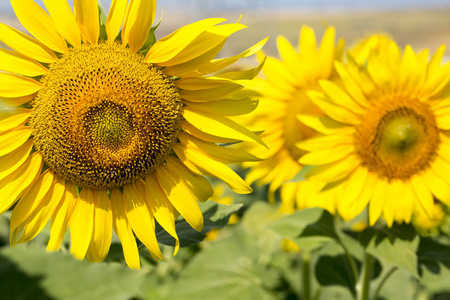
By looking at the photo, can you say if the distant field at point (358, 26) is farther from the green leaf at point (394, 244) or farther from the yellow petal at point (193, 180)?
the yellow petal at point (193, 180)

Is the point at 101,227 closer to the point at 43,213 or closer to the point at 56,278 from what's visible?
the point at 43,213

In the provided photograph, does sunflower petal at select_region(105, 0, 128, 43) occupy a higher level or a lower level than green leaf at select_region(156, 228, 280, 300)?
higher

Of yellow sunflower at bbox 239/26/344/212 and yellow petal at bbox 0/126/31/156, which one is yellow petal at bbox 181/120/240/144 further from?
yellow sunflower at bbox 239/26/344/212

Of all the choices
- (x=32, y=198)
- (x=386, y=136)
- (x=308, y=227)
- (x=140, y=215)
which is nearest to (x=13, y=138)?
(x=32, y=198)

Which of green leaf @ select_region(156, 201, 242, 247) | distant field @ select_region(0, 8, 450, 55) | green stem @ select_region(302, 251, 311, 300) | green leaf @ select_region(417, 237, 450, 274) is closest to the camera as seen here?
green leaf @ select_region(156, 201, 242, 247)

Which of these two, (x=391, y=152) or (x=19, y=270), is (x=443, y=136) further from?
(x=19, y=270)

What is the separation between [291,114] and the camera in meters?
2.53

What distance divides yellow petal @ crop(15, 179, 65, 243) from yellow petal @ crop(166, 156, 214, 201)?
32 cm

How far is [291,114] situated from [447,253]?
0.94 m

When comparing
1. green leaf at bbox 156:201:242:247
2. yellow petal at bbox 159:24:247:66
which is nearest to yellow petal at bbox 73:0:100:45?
yellow petal at bbox 159:24:247:66

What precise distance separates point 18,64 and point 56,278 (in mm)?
1486

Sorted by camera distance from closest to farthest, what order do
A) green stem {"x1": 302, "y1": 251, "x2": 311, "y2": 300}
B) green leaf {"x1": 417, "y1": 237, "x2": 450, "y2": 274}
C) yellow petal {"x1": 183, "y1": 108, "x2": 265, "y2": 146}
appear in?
yellow petal {"x1": 183, "y1": 108, "x2": 265, "y2": 146}
green leaf {"x1": 417, "y1": 237, "x2": 450, "y2": 274}
green stem {"x1": 302, "y1": 251, "x2": 311, "y2": 300}

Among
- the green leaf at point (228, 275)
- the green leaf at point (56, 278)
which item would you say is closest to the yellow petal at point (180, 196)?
the green leaf at point (56, 278)

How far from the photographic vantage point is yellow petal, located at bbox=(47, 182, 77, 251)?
4.68 ft
